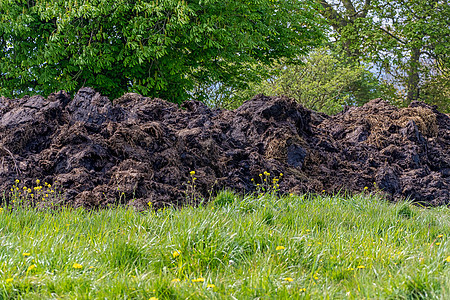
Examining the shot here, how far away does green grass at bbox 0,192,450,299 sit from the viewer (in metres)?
2.36

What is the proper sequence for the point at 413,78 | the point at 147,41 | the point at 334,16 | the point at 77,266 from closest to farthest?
1. the point at 77,266
2. the point at 147,41
3. the point at 413,78
4. the point at 334,16

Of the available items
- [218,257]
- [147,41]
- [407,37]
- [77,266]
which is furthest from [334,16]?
[77,266]

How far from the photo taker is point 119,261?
2807mm

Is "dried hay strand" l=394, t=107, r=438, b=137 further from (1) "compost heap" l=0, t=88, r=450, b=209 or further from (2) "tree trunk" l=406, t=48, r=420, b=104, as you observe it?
(2) "tree trunk" l=406, t=48, r=420, b=104

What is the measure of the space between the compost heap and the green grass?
762 mm

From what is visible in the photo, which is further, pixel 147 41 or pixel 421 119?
pixel 147 41

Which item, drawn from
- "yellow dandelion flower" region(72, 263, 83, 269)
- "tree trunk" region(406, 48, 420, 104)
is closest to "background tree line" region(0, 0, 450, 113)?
"tree trunk" region(406, 48, 420, 104)

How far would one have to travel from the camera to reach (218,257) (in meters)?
2.94

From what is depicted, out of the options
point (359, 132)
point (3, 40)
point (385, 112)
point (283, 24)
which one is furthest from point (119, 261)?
point (283, 24)

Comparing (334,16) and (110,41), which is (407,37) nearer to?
(334,16)

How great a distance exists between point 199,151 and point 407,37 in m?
15.3

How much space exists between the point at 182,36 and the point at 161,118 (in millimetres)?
4808

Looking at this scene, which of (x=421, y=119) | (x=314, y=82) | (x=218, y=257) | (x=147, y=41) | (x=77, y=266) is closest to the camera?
(x=77, y=266)

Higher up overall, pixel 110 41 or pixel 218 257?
pixel 110 41
